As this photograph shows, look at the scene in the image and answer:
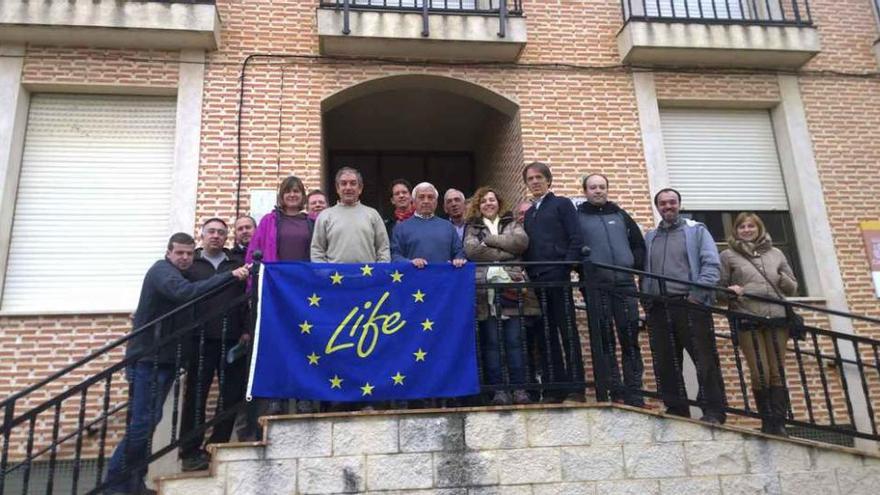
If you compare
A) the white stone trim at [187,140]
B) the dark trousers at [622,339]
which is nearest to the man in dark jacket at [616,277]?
the dark trousers at [622,339]

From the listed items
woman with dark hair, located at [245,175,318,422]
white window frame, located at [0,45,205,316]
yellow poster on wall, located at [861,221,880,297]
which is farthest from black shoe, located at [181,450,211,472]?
yellow poster on wall, located at [861,221,880,297]

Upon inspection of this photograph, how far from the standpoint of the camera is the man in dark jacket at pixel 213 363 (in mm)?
4578

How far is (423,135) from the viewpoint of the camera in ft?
31.9

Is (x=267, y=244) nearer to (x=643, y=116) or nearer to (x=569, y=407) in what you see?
(x=569, y=407)

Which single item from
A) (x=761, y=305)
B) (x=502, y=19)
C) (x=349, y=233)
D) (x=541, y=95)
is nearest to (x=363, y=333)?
(x=349, y=233)

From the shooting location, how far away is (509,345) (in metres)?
4.86

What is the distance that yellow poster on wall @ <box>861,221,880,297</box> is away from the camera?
7.20 metres

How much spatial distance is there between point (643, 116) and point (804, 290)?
2593 mm

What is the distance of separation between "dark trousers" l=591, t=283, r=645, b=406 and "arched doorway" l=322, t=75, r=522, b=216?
2670 mm

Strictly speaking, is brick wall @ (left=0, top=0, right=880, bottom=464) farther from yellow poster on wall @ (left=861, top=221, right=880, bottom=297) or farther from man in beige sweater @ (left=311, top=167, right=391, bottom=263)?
man in beige sweater @ (left=311, top=167, right=391, bottom=263)

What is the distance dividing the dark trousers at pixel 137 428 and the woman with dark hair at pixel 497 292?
2250 millimetres

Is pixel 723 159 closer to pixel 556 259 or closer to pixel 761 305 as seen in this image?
pixel 761 305

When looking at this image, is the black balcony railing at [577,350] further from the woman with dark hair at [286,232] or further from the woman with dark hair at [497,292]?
the woman with dark hair at [286,232]

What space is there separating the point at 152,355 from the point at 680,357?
12.8 feet
